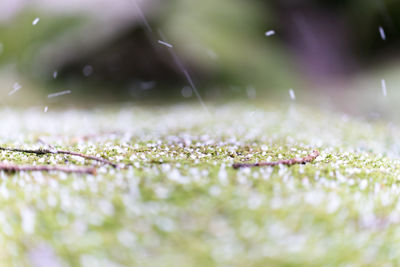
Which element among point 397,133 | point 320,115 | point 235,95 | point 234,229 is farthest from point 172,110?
point 234,229

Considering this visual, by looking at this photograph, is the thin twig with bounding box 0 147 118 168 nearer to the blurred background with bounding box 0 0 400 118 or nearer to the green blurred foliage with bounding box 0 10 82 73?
the blurred background with bounding box 0 0 400 118

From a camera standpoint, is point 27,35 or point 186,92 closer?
point 186,92

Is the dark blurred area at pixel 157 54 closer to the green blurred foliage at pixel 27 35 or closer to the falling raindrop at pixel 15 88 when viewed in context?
the green blurred foliage at pixel 27 35

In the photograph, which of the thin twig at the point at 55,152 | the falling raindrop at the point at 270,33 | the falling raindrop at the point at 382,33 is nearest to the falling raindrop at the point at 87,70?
the falling raindrop at the point at 270,33

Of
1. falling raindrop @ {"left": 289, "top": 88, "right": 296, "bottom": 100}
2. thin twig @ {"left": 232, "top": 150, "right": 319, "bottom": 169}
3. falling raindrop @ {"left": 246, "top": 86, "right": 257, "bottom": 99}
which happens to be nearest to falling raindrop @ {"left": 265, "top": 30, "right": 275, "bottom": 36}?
falling raindrop @ {"left": 289, "top": 88, "right": 296, "bottom": 100}

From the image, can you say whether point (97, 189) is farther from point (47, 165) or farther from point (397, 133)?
point (397, 133)

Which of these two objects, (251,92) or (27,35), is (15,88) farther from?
(251,92)

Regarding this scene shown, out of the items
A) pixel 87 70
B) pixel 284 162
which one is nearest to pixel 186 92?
pixel 87 70
